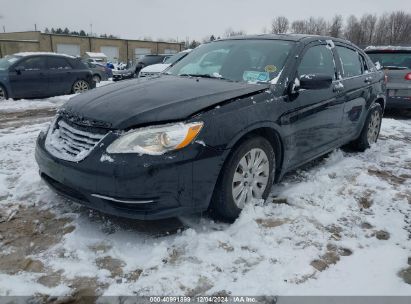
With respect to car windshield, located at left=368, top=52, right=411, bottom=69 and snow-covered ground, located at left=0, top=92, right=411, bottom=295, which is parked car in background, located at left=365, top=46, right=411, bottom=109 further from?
snow-covered ground, located at left=0, top=92, right=411, bottom=295

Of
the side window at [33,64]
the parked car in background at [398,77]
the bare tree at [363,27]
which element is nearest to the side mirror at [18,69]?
the side window at [33,64]

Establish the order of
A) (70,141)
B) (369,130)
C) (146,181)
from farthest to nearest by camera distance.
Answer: (369,130) → (70,141) → (146,181)

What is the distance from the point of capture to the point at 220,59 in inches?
165

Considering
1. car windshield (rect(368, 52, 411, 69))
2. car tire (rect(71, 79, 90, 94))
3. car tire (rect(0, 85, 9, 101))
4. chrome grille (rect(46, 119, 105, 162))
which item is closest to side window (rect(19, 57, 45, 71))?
car tire (rect(0, 85, 9, 101))

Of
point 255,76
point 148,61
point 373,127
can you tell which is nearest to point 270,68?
point 255,76

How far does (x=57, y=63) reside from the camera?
1203 centimetres

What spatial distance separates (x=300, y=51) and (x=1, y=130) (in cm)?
550

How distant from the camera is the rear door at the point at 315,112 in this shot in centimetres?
379

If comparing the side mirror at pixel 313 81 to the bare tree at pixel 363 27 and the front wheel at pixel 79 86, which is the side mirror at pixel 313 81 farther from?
the bare tree at pixel 363 27

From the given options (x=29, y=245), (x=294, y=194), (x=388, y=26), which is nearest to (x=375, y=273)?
(x=294, y=194)

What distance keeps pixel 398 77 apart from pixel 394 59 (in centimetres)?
67

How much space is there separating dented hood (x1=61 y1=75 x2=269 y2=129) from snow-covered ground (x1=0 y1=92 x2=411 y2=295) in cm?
94

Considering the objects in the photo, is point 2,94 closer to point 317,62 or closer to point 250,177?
point 317,62

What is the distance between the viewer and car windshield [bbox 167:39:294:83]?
3.78m
